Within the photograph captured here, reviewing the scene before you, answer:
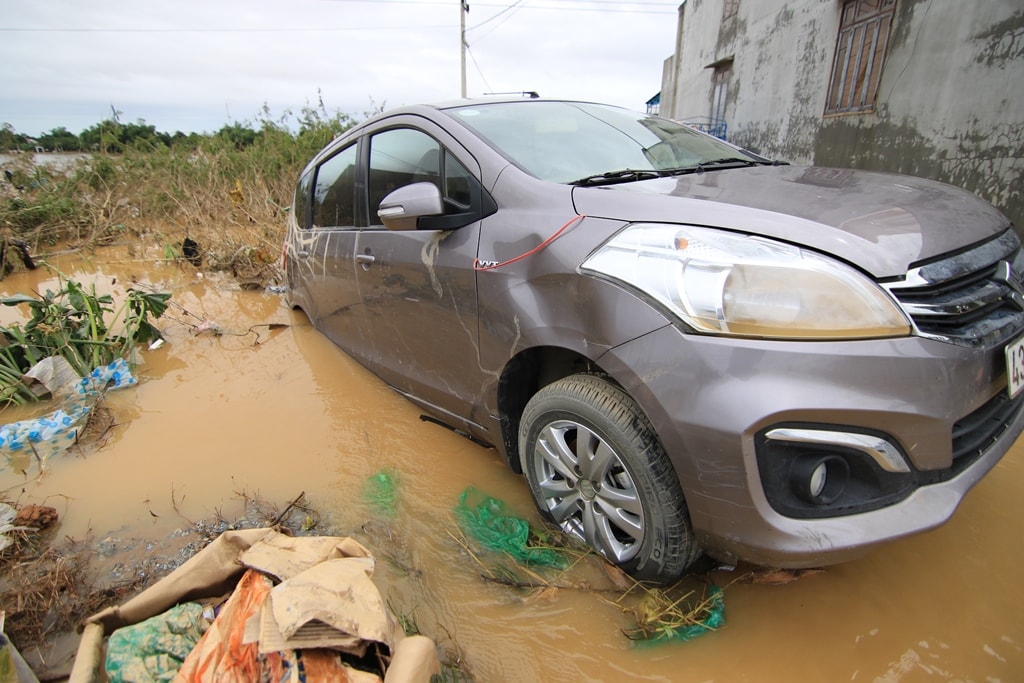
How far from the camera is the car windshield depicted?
208 cm

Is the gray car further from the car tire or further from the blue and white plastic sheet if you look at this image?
the blue and white plastic sheet

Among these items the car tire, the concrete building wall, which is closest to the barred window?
the concrete building wall

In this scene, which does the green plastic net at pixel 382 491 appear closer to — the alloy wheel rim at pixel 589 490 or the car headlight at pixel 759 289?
the alloy wheel rim at pixel 589 490

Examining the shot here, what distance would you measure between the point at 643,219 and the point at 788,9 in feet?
36.4

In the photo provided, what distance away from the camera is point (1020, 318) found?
1.51m

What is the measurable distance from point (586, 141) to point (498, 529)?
168 cm

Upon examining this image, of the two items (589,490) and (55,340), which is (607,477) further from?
(55,340)

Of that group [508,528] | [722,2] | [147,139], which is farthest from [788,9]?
[147,139]

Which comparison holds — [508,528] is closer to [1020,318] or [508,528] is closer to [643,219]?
[643,219]

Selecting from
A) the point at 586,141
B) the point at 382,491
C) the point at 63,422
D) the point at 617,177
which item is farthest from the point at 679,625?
the point at 63,422

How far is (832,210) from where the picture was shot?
146 cm

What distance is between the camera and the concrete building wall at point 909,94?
5359mm

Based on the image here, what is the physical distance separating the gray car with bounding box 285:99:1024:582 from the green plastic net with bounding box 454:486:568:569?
149mm

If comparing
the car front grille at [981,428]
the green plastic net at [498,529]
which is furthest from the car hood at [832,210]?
the green plastic net at [498,529]
